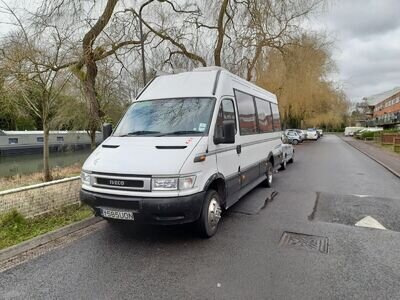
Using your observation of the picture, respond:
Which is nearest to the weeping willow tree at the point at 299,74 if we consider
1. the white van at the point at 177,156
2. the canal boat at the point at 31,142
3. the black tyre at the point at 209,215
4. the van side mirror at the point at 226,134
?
the white van at the point at 177,156

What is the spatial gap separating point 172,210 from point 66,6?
8.93m

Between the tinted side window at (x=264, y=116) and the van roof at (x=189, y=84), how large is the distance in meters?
1.92

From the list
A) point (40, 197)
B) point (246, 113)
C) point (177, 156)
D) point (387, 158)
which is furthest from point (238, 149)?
point (387, 158)

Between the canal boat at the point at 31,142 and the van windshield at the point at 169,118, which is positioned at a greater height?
the van windshield at the point at 169,118

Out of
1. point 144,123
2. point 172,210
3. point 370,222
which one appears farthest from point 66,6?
point 370,222

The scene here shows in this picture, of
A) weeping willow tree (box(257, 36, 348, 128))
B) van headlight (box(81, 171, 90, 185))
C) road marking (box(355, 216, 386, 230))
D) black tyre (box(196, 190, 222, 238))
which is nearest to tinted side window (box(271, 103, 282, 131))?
road marking (box(355, 216, 386, 230))

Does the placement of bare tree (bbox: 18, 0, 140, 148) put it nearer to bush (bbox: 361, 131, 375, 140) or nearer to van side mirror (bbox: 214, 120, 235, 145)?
van side mirror (bbox: 214, 120, 235, 145)

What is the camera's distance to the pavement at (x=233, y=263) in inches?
128

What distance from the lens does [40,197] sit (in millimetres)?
5430

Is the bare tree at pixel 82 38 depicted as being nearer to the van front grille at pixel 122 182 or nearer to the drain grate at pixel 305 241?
the van front grille at pixel 122 182

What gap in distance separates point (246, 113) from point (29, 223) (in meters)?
4.67

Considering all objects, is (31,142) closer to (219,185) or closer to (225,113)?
(225,113)

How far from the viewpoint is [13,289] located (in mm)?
3326

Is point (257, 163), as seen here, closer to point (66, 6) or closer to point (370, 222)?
point (370, 222)
